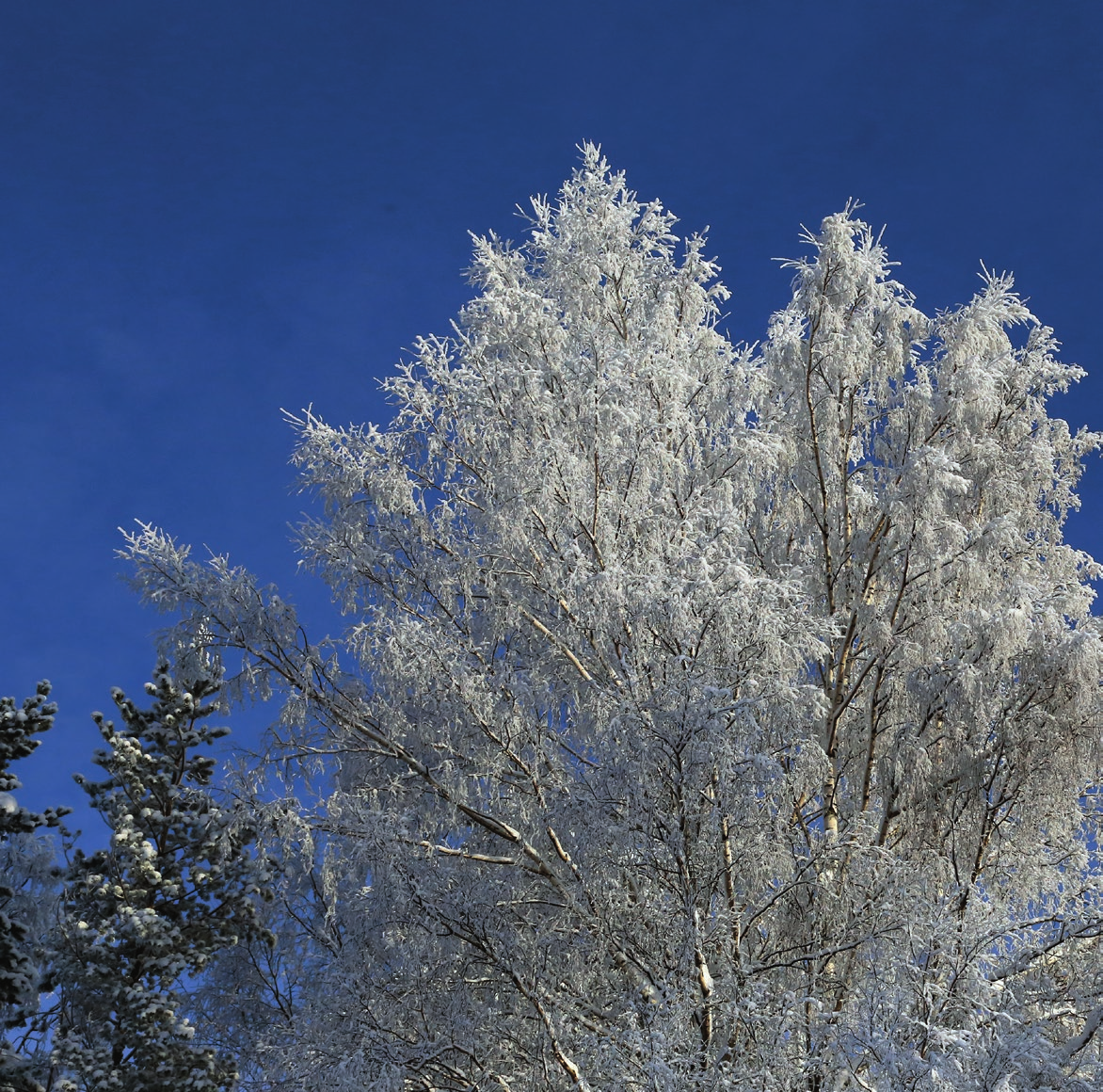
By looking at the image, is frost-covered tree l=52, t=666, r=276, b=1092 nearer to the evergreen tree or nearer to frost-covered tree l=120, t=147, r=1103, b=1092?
the evergreen tree

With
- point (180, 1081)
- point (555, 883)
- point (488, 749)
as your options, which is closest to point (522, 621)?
point (488, 749)

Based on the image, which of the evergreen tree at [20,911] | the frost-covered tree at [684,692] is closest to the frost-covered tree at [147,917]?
the evergreen tree at [20,911]

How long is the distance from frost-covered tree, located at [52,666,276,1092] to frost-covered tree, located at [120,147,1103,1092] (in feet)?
11.2

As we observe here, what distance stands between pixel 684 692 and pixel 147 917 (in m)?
8.65

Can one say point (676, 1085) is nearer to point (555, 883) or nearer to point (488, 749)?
point (555, 883)

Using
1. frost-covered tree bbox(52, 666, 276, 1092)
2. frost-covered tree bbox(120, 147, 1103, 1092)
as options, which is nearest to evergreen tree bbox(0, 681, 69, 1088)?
frost-covered tree bbox(52, 666, 276, 1092)

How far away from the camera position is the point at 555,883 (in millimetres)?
7211

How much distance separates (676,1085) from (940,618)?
162 inches

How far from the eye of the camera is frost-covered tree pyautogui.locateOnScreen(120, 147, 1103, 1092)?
251 inches

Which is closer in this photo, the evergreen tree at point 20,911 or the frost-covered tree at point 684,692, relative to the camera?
the frost-covered tree at point 684,692

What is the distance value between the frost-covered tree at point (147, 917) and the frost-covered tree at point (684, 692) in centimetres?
341

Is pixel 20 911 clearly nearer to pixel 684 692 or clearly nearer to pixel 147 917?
pixel 147 917

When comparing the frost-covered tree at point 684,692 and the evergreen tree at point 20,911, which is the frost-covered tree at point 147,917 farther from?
→ the frost-covered tree at point 684,692

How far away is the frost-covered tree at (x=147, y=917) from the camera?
12305 mm
